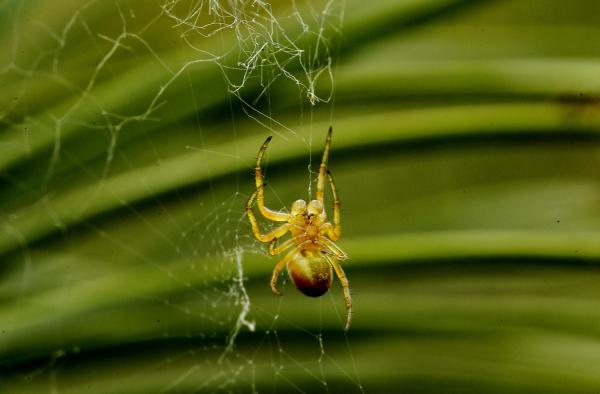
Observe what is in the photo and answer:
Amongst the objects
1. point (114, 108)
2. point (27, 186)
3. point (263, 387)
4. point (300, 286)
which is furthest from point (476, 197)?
point (27, 186)

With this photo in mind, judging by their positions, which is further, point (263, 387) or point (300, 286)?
point (263, 387)

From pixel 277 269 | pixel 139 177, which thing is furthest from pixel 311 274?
pixel 139 177

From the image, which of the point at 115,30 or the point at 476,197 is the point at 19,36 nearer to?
the point at 115,30

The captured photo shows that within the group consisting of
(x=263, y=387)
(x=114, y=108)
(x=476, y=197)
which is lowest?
(x=263, y=387)

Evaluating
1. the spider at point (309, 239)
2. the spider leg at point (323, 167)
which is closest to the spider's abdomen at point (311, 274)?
the spider at point (309, 239)

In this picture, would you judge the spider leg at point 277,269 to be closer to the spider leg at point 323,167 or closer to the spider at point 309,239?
the spider at point 309,239

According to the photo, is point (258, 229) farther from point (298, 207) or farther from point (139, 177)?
point (139, 177)

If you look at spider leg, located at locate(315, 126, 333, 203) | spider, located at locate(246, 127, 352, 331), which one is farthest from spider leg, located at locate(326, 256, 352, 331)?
spider leg, located at locate(315, 126, 333, 203)
